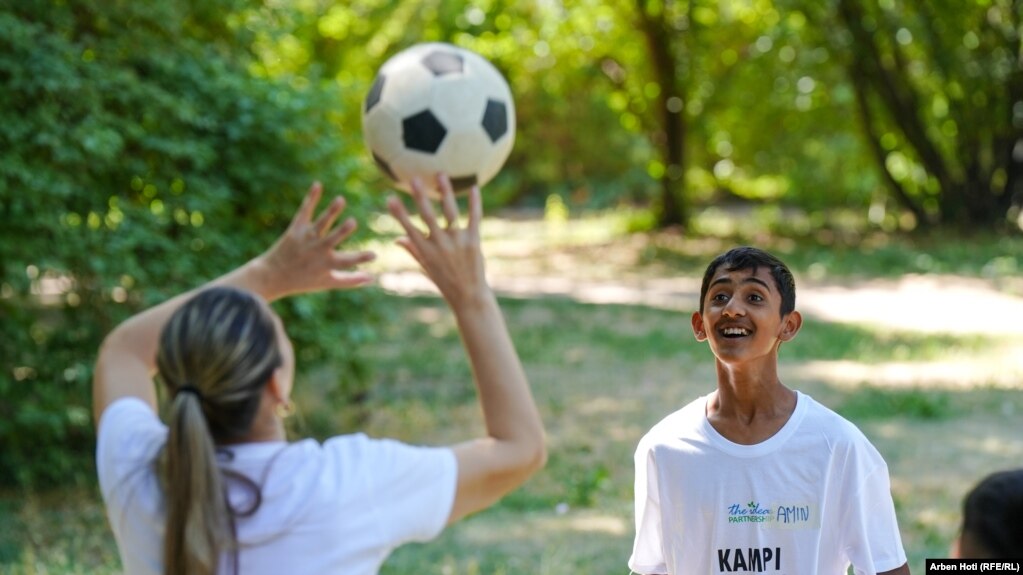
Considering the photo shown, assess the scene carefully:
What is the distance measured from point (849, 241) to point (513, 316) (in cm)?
662

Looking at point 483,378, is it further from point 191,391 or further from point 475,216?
point 191,391

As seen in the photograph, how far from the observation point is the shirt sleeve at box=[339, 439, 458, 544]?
5.75ft

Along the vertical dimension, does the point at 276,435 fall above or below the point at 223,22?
below

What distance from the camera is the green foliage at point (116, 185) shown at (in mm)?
5406

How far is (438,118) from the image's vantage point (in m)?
3.54

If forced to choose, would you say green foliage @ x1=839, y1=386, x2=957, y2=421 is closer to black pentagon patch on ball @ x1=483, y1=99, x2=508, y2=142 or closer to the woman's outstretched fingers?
black pentagon patch on ball @ x1=483, y1=99, x2=508, y2=142

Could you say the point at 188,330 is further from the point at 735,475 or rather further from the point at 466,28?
the point at 466,28

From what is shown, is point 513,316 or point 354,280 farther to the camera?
point 513,316

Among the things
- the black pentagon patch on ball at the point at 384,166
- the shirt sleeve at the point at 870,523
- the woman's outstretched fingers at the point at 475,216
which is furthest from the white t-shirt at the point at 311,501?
the black pentagon patch on ball at the point at 384,166

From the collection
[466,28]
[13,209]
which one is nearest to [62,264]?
[13,209]

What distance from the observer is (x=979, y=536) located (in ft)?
5.48

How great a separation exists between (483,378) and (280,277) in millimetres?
588

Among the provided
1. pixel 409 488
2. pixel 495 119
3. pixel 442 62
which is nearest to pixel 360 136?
pixel 442 62

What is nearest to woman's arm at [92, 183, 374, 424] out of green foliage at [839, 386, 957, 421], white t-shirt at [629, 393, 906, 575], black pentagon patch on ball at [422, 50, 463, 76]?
white t-shirt at [629, 393, 906, 575]
